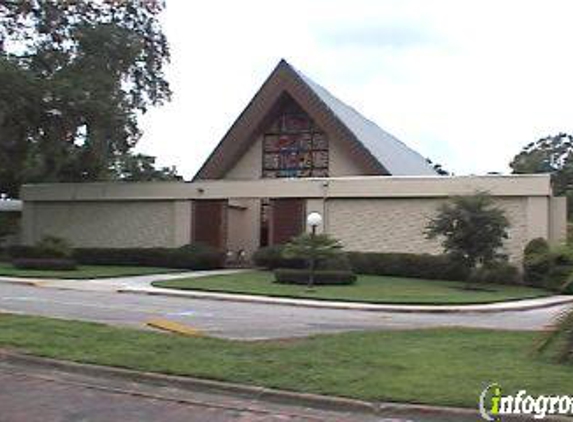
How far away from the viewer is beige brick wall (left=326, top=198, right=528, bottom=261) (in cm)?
3872

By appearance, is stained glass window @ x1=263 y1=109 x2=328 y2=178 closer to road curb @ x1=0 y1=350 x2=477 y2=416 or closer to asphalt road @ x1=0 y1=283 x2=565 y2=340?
asphalt road @ x1=0 y1=283 x2=565 y2=340

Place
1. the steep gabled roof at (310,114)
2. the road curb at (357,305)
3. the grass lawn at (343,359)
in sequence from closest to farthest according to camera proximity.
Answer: the grass lawn at (343,359) < the road curb at (357,305) < the steep gabled roof at (310,114)

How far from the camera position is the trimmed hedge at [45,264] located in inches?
1439

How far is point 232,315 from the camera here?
1953 cm

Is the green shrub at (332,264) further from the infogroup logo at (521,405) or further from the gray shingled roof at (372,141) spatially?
the infogroup logo at (521,405)

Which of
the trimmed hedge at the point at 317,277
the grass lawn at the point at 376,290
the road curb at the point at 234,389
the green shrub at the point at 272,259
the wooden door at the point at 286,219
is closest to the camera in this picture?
the road curb at the point at 234,389

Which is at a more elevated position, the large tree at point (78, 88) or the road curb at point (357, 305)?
the large tree at point (78, 88)

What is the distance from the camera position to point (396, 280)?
35688 millimetres

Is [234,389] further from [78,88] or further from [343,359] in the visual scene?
[78,88]

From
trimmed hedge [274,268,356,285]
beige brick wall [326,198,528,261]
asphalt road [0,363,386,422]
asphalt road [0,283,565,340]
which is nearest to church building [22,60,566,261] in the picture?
beige brick wall [326,198,528,261]

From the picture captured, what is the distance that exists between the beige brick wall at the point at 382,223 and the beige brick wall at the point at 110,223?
7.96 meters

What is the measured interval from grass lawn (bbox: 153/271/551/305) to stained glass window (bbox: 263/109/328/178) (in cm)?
1107

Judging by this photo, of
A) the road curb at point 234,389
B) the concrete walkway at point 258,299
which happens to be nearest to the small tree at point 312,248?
the concrete walkway at point 258,299

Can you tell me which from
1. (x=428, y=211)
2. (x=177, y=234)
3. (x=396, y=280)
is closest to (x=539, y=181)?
(x=428, y=211)
